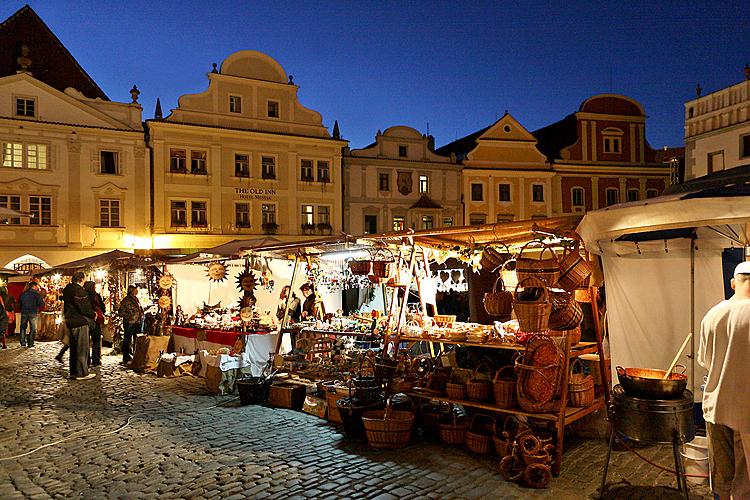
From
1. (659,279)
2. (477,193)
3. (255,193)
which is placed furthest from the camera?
(477,193)

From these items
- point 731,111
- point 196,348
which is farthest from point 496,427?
point 731,111

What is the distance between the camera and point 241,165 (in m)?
25.7

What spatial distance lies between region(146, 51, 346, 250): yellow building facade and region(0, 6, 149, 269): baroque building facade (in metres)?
0.99

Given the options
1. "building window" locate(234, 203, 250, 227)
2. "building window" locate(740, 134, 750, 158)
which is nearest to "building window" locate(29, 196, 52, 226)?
"building window" locate(234, 203, 250, 227)

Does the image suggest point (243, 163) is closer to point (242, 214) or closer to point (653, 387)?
point (242, 214)

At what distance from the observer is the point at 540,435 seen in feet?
18.8

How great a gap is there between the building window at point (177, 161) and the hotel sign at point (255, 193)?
8.03ft

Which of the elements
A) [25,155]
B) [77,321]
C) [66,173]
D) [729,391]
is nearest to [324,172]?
[66,173]

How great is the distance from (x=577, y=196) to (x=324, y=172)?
558 inches

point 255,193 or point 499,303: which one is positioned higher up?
point 255,193

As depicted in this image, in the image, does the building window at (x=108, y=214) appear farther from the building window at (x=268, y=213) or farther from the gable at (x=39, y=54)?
the gable at (x=39, y=54)

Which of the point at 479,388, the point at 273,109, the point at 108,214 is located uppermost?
the point at 273,109

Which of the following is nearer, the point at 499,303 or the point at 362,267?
the point at 499,303

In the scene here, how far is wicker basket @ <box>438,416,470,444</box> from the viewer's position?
20.9 feet
